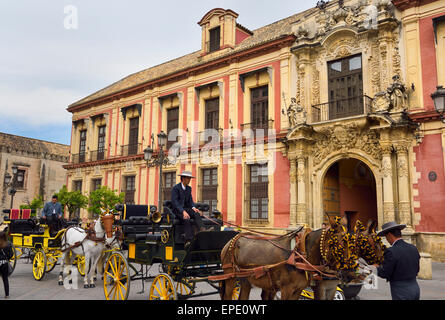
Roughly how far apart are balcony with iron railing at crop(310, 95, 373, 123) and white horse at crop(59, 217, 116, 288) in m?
9.93

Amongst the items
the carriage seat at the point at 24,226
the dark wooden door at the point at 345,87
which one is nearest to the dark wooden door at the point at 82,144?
the carriage seat at the point at 24,226

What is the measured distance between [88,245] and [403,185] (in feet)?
33.4

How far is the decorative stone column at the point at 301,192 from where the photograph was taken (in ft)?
48.6

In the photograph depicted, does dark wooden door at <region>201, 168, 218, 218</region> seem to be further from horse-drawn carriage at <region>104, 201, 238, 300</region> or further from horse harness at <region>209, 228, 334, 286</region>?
horse harness at <region>209, 228, 334, 286</region>

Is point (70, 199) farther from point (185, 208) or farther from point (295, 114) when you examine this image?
point (185, 208)

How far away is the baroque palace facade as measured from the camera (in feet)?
42.0

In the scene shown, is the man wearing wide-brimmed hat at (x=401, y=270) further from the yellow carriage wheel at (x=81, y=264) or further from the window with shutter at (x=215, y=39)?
the window with shutter at (x=215, y=39)

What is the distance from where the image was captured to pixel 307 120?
1529 cm

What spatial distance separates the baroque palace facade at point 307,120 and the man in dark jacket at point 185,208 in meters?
9.01

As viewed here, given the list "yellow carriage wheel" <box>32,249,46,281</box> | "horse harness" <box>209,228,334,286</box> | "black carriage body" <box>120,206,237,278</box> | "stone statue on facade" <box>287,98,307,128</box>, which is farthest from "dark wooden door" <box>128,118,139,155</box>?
"horse harness" <box>209,228,334,286</box>

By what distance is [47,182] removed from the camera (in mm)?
36594

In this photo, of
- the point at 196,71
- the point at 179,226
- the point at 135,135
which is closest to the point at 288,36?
the point at 196,71

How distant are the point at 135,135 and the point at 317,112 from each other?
1163 cm

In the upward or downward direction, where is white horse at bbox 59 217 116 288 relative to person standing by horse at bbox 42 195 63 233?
downward
